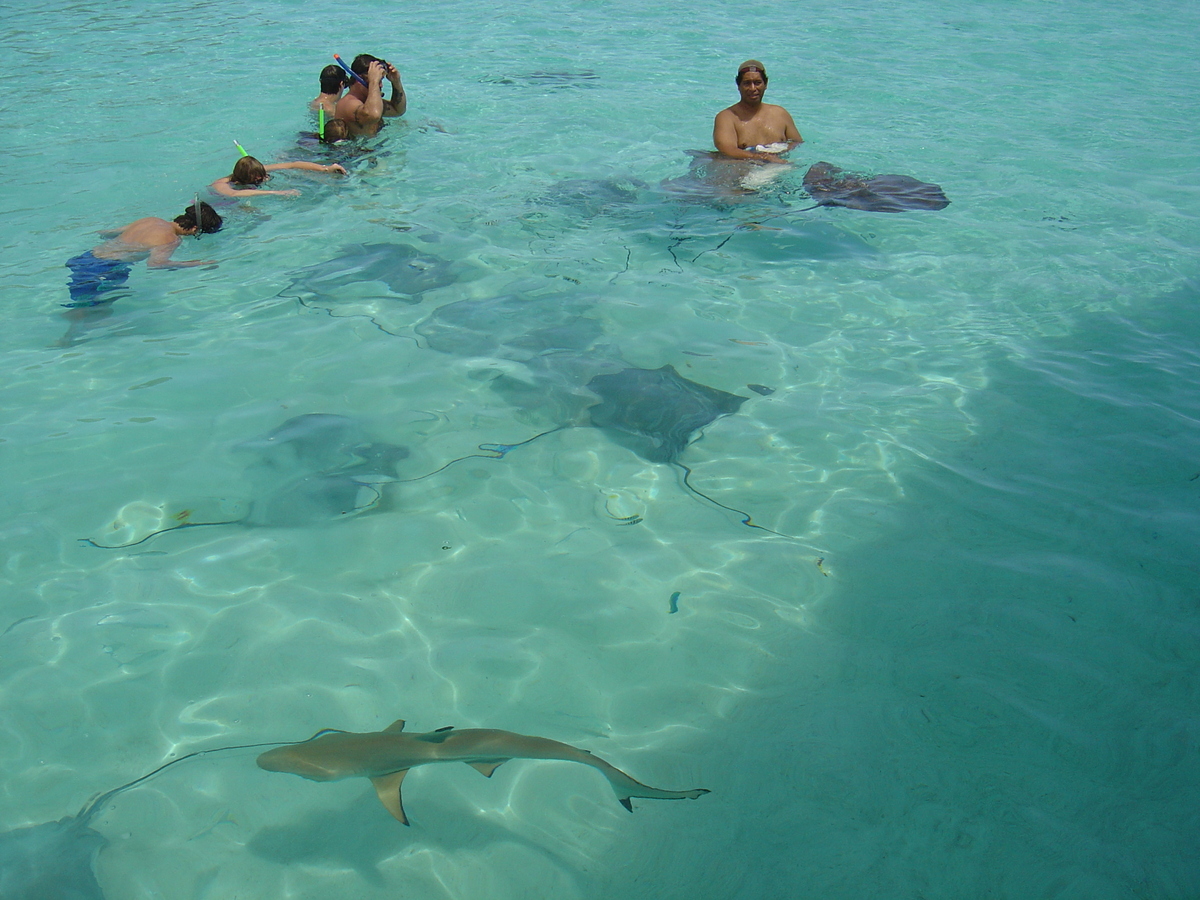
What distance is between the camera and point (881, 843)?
2.31m

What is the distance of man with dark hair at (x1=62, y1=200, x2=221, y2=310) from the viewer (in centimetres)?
546

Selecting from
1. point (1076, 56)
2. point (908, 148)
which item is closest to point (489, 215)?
point (908, 148)

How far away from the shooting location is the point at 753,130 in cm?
795

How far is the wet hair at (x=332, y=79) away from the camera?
29.6ft

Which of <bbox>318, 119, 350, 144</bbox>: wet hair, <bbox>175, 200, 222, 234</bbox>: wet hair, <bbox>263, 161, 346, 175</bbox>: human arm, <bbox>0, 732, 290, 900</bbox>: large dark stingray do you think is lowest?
<bbox>0, 732, 290, 900</bbox>: large dark stingray

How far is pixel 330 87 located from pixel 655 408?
7225 mm

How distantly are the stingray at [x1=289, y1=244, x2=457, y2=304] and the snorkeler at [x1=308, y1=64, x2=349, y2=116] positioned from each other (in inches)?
160

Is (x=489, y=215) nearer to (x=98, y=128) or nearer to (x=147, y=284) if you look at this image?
(x=147, y=284)

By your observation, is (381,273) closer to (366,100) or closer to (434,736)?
(366,100)

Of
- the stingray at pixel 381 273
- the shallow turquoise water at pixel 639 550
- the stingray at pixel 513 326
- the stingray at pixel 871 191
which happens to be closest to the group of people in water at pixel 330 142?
the shallow turquoise water at pixel 639 550

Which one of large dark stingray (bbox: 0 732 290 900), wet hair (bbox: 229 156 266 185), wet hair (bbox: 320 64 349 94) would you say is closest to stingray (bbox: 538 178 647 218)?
wet hair (bbox: 229 156 266 185)

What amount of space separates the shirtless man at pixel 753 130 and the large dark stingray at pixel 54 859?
7363 mm

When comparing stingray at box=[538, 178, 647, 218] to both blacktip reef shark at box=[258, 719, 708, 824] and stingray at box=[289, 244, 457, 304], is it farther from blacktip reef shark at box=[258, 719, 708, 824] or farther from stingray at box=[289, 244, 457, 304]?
blacktip reef shark at box=[258, 719, 708, 824]

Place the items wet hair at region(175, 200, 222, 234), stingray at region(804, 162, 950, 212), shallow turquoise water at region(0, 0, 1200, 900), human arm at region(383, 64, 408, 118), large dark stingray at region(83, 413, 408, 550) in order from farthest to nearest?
human arm at region(383, 64, 408, 118)
stingray at region(804, 162, 950, 212)
wet hair at region(175, 200, 222, 234)
large dark stingray at region(83, 413, 408, 550)
shallow turquoise water at region(0, 0, 1200, 900)
